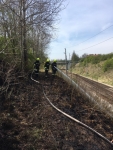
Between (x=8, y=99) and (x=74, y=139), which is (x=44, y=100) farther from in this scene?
(x=74, y=139)

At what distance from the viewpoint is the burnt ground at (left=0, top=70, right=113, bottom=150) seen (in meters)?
6.03

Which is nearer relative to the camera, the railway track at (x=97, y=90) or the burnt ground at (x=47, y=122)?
the burnt ground at (x=47, y=122)

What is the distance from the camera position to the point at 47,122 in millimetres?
7156

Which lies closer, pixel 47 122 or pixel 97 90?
pixel 47 122

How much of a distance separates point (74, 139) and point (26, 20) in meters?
8.56

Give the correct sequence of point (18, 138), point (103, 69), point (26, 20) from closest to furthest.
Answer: point (18, 138) → point (26, 20) → point (103, 69)

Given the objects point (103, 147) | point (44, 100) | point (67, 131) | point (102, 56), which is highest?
point (102, 56)

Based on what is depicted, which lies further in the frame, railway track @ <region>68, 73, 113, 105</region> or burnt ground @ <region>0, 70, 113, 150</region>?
railway track @ <region>68, 73, 113, 105</region>

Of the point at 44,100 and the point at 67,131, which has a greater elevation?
the point at 44,100

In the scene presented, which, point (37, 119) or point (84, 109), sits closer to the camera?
point (37, 119)

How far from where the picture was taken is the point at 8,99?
864 centimetres

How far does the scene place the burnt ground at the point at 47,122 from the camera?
6032 millimetres

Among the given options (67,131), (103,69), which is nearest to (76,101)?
(67,131)

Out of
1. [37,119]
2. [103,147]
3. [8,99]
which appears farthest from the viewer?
[8,99]
